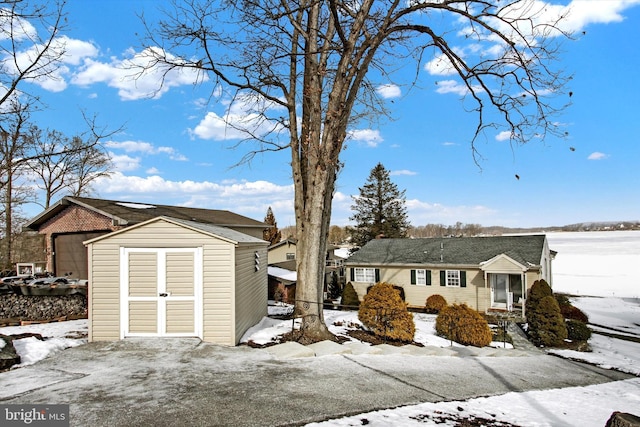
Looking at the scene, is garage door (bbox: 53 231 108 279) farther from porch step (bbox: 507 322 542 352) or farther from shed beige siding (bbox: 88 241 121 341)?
porch step (bbox: 507 322 542 352)

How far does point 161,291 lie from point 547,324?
533 inches

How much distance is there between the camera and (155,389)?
547 cm

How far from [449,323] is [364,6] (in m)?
9.35

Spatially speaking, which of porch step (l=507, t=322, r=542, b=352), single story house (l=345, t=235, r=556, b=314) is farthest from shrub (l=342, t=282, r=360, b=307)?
porch step (l=507, t=322, r=542, b=352)

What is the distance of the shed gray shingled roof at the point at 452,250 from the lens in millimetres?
21966

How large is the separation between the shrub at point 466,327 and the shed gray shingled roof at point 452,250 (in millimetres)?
10342

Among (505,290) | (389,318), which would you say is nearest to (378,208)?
(505,290)

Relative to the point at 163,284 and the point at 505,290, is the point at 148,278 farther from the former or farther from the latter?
the point at 505,290

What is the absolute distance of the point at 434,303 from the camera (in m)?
21.8

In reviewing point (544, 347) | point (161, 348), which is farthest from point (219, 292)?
point (544, 347)

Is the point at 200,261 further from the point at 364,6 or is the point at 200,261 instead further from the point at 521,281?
the point at 521,281

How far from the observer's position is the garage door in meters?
16.2

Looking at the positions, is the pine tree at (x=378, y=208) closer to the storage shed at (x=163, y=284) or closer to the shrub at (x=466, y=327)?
the shrub at (x=466, y=327)

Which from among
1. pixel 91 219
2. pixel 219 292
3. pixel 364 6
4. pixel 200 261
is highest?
pixel 364 6
